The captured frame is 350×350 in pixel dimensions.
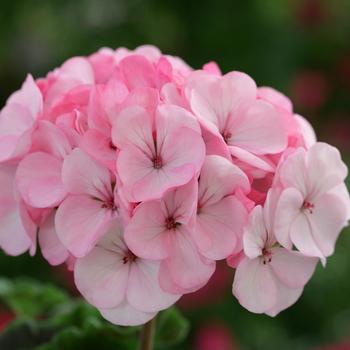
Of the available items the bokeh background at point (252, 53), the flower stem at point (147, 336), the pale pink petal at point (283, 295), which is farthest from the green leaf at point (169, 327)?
the bokeh background at point (252, 53)

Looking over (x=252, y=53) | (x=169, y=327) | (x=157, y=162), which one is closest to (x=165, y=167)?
(x=157, y=162)

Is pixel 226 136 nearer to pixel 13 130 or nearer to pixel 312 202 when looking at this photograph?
pixel 312 202

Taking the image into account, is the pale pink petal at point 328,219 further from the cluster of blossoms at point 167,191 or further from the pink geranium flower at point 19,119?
the pink geranium flower at point 19,119

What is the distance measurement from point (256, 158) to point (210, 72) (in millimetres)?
127

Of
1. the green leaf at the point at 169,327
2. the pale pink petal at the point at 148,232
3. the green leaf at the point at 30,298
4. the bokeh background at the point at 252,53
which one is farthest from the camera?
the bokeh background at the point at 252,53

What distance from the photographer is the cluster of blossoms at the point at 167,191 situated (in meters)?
0.72

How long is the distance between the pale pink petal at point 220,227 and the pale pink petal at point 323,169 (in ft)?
0.32

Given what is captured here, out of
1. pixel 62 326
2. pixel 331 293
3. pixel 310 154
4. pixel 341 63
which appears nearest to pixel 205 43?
pixel 341 63

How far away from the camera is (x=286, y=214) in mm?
753

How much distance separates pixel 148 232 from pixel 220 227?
0.22 feet

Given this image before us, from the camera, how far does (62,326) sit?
1.04 metres

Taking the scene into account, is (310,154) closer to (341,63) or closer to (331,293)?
(331,293)

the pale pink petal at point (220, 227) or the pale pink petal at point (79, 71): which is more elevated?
the pale pink petal at point (79, 71)

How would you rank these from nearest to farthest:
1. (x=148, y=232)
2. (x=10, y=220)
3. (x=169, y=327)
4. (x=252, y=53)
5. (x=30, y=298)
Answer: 1. (x=148, y=232)
2. (x=10, y=220)
3. (x=169, y=327)
4. (x=30, y=298)
5. (x=252, y=53)
